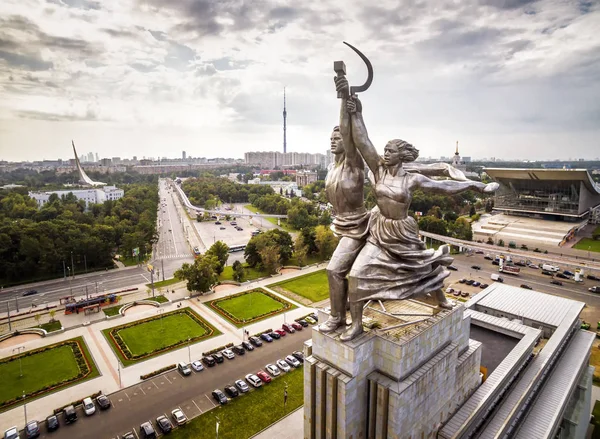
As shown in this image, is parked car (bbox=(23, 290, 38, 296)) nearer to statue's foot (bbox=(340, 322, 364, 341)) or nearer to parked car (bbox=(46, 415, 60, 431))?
parked car (bbox=(46, 415, 60, 431))

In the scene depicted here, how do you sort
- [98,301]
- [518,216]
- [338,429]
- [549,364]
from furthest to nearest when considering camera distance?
[518,216]
[98,301]
[549,364]
[338,429]

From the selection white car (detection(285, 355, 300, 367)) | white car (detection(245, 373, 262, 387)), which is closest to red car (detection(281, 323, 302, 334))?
white car (detection(285, 355, 300, 367))

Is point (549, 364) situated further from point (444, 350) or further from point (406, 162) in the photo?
point (406, 162)

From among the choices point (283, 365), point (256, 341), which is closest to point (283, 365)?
point (283, 365)

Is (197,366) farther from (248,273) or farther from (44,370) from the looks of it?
(248,273)

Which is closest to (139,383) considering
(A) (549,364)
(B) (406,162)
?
(B) (406,162)

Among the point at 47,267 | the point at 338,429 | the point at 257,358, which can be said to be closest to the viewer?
the point at 338,429
